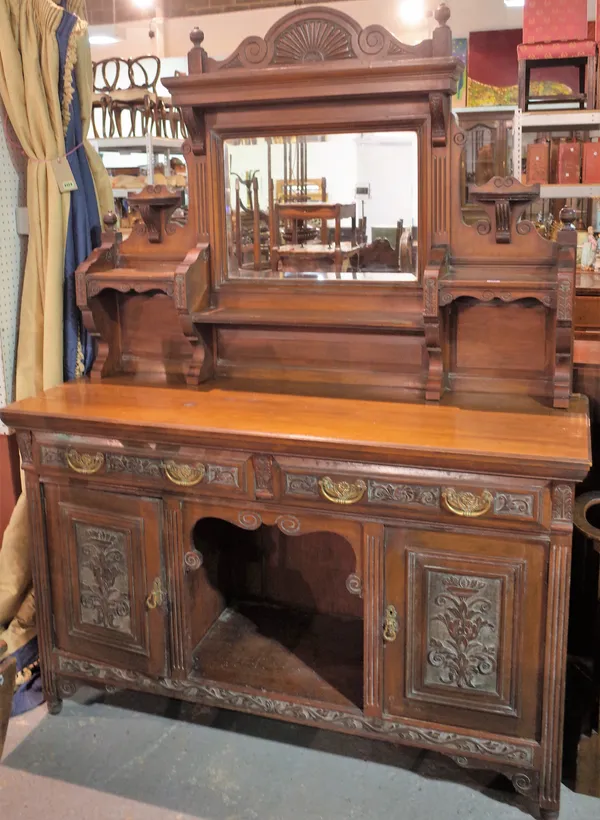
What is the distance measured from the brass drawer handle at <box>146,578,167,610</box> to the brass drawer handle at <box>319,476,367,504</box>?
56 cm

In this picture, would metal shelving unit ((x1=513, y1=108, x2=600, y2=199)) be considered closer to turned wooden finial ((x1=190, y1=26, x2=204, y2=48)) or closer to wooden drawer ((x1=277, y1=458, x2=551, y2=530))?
turned wooden finial ((x1=190, y1=26, x2=204, y2=48))

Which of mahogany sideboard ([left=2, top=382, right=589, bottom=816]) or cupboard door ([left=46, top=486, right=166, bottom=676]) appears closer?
mahogany sideboard ([left=2, top=382, right=589, bottom=816])

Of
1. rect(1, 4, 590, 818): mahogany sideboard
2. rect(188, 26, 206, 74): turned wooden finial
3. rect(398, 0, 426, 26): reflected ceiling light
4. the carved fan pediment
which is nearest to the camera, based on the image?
rect(1, 4, 590, 818): mahogany sideboard

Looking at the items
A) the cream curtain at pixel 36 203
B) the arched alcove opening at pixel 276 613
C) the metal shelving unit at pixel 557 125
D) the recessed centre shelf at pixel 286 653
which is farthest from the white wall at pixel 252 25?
the recessed centre shelf at pixel 286 653

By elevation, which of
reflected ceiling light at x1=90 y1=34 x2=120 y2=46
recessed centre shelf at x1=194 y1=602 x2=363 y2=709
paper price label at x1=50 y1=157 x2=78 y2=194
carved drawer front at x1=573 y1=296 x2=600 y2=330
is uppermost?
reflected ceiling light at x1=90 y1=34 x2=120 y2=46

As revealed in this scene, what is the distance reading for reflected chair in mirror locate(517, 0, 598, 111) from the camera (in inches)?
154

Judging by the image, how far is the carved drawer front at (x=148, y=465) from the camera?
76.9 inches

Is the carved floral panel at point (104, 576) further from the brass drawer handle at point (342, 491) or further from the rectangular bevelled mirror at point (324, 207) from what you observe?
the rectangular bevelled mirror at point (324, 207)

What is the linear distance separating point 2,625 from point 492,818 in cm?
154

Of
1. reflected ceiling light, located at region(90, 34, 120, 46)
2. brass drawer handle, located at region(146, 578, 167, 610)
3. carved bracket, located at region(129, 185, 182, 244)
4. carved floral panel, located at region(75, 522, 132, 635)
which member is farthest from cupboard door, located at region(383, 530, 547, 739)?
reflected ceiling light, located at region(90, 34, 120, 46)

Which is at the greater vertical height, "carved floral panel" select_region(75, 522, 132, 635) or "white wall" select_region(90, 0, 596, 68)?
"white wall" select_region(90, 0, 596, 68)

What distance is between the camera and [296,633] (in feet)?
7.93

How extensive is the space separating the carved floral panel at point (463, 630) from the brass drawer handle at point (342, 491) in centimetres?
25

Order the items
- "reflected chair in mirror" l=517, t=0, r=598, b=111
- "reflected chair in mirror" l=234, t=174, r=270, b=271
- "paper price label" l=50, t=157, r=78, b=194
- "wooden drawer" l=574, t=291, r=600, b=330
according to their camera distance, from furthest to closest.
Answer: "reflected chair in mirror" l=517, t=0, r=598, b=111, "wooden drawer" l=574, t=291, r=600, b=330, "paper price label" l=50, t=157, r=78, b=194, "reflected chair in mirror" l=234, t=174, r=270, b=271
